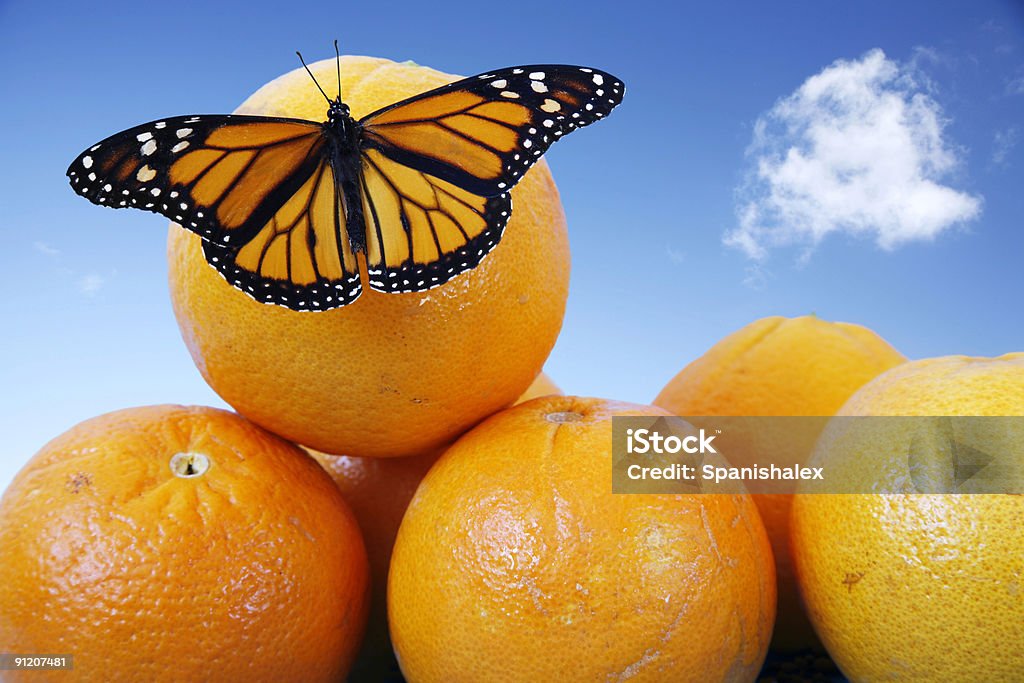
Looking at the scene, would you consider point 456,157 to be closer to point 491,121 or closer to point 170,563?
point 491,121

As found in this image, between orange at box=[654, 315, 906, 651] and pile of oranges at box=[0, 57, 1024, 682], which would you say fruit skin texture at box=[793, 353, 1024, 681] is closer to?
pile of oranges at box=[0, 57, 1024, 682]

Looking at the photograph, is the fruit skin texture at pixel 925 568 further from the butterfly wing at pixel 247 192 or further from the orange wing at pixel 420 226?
the butterfly wing at pixel 247 192

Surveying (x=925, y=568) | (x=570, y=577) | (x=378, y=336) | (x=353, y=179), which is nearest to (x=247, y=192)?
(x=353, y=179)

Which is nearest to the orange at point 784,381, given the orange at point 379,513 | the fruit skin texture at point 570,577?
the fruit skin texture at point 570,577

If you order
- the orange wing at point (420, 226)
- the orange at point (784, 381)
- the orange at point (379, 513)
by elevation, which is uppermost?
the orange wing at point (420, 226)

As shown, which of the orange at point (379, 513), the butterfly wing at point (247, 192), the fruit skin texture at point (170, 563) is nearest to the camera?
the butterfly wing at point (247, 192)

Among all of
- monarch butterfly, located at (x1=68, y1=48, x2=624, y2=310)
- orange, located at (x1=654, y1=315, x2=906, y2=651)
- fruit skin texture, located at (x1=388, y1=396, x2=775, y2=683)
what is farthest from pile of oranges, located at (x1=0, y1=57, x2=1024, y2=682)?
orange, located at (x1=654, y1=315, x2=906, y2=651)

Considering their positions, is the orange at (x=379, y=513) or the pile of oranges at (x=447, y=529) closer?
the pile of oranges at (x=447, y=529)

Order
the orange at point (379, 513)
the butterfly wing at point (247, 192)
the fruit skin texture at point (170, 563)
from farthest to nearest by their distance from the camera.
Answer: the orange at point (379, 513) < the fruit skin texture at point (170, 563) < the butterfly wing at point (247, 192)
